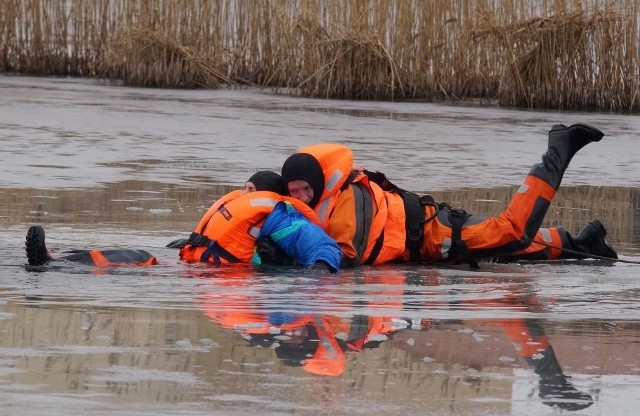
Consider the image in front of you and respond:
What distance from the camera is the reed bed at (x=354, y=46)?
15.4 meters

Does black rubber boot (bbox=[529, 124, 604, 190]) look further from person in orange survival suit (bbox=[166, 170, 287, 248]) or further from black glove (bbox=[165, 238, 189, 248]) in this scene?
black glove (bbox=[165, 238, 189, 248])

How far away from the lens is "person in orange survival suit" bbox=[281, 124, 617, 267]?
6.72 m

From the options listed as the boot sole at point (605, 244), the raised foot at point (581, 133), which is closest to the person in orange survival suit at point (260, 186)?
the raised foot at point (581, 133)

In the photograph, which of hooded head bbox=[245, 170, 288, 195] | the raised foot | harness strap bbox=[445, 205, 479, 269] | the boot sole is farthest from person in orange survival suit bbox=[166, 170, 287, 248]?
the boot sole

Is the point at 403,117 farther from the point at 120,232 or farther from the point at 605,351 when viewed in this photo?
the point at 605,351

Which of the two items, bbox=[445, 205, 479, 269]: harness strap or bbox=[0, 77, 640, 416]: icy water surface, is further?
bbox=[445, 205, 479, 269]: harness strap

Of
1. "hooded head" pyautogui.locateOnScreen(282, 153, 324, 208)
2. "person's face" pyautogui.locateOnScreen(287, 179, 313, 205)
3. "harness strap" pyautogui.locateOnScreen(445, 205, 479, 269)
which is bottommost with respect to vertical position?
"harness strap" pyautogui.locateOnScreen(445, 205, 479, 269)

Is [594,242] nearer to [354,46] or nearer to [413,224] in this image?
[413,224]

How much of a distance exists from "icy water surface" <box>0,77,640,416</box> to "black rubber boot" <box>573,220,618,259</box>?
87mm

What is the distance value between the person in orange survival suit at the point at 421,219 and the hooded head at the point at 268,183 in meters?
0.10

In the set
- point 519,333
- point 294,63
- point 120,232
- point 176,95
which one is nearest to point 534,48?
point 294,63

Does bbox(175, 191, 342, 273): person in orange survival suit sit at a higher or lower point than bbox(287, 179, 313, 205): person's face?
lower

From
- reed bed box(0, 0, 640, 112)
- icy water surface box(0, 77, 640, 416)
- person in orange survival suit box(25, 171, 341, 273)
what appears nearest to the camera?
icy water surface box(0, 77, 640, 416)

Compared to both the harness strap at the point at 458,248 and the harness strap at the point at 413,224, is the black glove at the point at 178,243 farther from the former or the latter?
the harness strap at the point at 458,248
